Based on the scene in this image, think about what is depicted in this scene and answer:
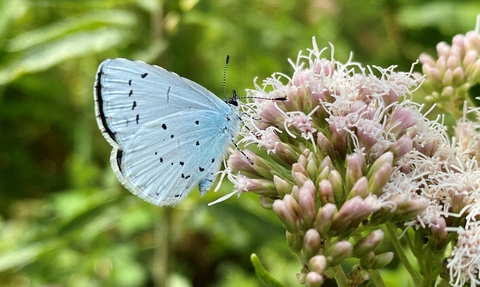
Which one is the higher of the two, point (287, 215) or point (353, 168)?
point (353, 168)

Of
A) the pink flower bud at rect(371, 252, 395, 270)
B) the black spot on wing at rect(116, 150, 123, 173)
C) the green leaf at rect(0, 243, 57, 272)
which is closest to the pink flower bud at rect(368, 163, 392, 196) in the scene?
the pink flower bud at rect(371, 252, 395, 270)

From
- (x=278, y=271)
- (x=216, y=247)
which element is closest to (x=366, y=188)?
(x=278, y=271)

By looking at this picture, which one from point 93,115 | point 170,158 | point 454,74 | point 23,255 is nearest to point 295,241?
point 170,158

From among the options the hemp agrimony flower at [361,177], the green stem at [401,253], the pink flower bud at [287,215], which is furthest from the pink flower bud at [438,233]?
the pink flower bud at [287,215]

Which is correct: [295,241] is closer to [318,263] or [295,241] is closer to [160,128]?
[318,263]

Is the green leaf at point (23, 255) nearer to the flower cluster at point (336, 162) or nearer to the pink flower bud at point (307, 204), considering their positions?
the flower cluster at point (336, 162)
